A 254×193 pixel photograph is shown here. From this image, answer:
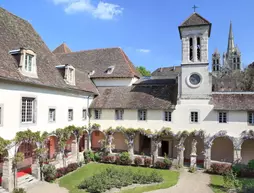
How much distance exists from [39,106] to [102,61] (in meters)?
15.3

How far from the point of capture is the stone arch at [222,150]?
23.1m

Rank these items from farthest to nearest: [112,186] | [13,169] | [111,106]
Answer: [111,106]
[112,186]
[13,169]

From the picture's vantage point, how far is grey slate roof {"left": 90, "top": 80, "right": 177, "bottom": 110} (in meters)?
23.7

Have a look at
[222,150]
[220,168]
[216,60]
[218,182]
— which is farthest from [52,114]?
[216,60]

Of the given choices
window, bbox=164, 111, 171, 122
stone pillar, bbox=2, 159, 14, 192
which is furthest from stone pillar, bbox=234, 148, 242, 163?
stone pillar, bbox=2, 159, 14, 192

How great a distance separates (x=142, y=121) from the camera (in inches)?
947

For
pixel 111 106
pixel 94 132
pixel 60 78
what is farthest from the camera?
pixel 94 132

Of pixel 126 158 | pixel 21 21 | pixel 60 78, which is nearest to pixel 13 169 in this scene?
pixel 60 78

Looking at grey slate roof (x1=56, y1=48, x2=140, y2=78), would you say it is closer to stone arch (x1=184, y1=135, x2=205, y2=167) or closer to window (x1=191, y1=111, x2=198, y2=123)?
window (x1=191, y1=111, x2=198, y2=123)

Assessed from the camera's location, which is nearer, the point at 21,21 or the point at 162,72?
the point at 21,21

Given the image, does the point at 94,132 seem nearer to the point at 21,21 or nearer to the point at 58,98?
the point at 58,98

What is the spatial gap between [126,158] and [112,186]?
718 cm

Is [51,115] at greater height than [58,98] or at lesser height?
lesser

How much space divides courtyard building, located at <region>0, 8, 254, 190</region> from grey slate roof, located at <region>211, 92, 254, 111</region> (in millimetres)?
87
